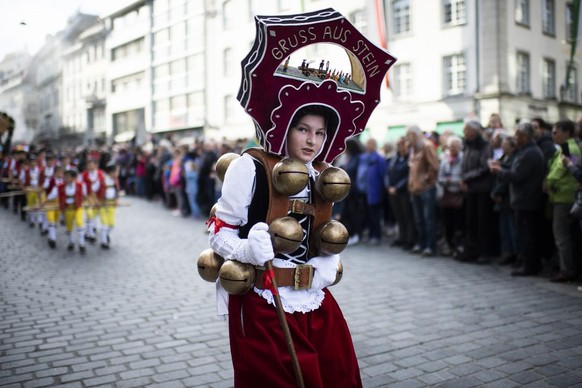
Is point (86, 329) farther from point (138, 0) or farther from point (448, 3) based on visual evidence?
point (138, 0)

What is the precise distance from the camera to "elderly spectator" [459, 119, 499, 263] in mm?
7715

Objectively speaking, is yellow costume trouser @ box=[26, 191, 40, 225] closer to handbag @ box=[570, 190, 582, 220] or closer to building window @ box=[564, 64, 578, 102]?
handbag @ box=[570, 190, 582, 220]

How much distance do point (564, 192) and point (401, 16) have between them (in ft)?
65.0

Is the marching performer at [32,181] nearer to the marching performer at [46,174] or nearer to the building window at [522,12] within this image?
the marching performer at [46,174]

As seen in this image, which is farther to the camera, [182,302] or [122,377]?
[182,302]

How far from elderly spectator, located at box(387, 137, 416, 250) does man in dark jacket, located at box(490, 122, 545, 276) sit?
2.32 m

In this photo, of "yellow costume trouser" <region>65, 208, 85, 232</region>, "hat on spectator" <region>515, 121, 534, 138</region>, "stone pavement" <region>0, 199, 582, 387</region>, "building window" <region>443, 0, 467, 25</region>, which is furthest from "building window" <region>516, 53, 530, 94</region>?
"yellow costume trouser" <region>65, 208, 85, 232</region>

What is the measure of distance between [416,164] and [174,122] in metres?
34.4

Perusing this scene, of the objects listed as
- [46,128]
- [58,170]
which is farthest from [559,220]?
[46,128]

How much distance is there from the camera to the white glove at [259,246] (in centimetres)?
240

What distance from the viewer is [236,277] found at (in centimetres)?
246

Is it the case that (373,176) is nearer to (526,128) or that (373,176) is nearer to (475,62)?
(526,128)

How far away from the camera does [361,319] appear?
5.07 meters

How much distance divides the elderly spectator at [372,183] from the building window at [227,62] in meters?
23.0
